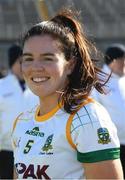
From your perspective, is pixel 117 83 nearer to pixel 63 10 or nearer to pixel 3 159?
pixel 3 159

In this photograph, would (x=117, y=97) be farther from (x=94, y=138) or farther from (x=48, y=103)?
(x=94, y=138)

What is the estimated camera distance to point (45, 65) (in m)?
2.27

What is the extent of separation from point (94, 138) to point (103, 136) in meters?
0.03

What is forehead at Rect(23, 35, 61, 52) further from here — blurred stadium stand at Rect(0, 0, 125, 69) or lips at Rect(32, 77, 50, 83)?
blurred stadium stand at Rect(0, 0, 125, 69)

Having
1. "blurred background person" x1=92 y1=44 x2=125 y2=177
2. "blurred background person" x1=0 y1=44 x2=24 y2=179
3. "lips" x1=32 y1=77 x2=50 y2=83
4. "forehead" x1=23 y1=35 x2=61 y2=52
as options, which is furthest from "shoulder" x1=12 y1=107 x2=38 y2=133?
"blurred background person" x1=0 y1=44 x2=24 y2=179

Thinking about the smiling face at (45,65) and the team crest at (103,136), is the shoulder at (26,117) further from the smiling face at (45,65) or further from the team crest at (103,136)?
the team crest at (103,136)

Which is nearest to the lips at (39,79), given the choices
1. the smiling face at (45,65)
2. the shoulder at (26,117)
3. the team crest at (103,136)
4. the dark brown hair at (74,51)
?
the smiling face at (45,65)

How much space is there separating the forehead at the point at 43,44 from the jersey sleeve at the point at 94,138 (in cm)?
31

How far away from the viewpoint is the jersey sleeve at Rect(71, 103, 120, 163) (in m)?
2.12

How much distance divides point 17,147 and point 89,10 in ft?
63.2

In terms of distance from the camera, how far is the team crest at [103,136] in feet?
6.96

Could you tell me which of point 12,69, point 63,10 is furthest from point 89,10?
point 63,10

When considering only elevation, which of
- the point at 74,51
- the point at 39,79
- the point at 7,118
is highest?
the point at 74,51

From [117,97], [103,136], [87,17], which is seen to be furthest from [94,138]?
[87,17]
